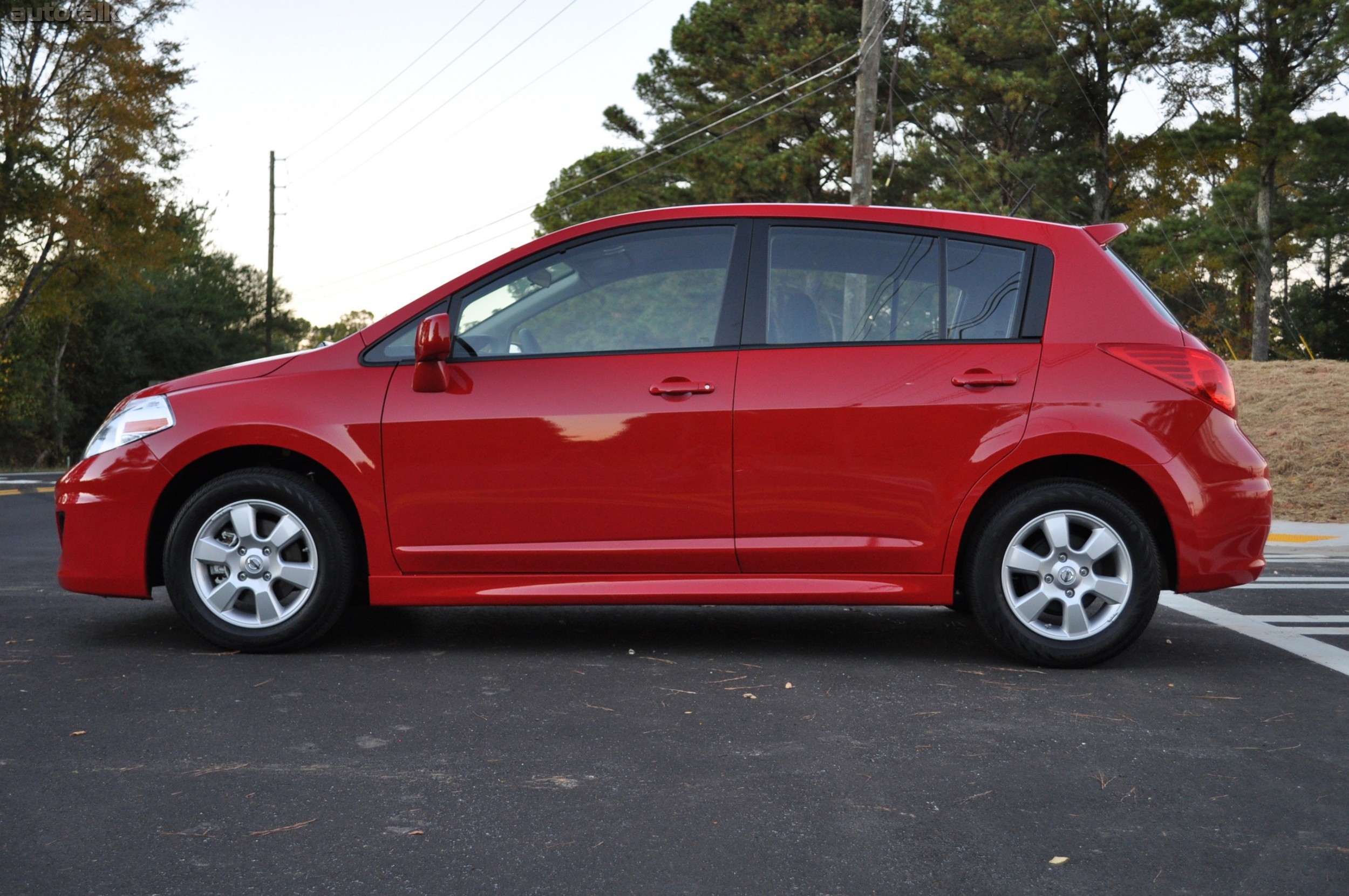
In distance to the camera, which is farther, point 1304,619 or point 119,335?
point 119,335

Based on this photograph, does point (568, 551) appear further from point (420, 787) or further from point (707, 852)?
point (707, 852)

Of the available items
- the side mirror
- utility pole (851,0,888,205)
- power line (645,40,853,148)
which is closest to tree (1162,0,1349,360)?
power line (645,40,853,148)

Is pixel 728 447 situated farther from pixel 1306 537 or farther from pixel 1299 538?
pixel 1306 537

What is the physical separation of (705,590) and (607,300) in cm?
127

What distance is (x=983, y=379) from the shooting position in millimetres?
4680

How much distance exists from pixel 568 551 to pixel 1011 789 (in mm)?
2077

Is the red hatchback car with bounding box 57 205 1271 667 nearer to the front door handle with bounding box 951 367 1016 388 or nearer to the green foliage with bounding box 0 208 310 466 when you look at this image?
the front door handle with bounding box 951 367 1016 388

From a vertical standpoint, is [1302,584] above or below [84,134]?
below

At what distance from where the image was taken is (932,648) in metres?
5.13

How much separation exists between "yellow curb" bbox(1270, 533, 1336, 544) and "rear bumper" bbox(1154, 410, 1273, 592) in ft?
21.1

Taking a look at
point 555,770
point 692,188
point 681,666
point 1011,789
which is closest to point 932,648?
point 681,666

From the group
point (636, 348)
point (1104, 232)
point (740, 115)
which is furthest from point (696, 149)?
point (636, 348)

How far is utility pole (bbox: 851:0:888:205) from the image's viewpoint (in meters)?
17.1

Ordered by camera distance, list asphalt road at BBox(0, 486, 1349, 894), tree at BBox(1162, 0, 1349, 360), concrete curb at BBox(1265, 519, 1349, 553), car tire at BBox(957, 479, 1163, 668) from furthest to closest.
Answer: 1. tree at BBox(1162, 0, 1349, 360)
2. concrete curb at BBox(1265, 519, 1349, 553)
3. car tire at BBox(957, 479, 1163, 668)
4. asphalt road at BBox(0, 486, 1349, 894)
